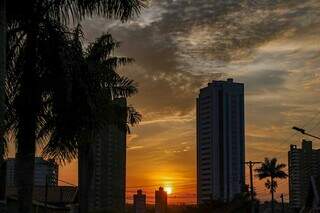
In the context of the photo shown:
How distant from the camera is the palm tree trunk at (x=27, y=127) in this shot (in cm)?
1616

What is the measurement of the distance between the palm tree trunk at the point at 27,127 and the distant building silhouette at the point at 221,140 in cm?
11785

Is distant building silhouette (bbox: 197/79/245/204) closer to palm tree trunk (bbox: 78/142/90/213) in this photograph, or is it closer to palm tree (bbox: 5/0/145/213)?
palm tree trunk (bbox: 78/142/90/213)

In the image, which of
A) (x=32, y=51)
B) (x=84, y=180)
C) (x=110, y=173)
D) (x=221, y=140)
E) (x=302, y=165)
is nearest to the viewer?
(x=32, y=51)

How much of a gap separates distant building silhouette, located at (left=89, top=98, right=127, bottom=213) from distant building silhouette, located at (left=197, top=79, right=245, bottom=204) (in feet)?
92.6

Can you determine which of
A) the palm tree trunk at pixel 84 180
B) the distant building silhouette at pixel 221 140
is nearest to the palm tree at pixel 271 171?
Result: the distant building silhouette at pixel 221 140

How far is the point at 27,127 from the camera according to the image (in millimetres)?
16453

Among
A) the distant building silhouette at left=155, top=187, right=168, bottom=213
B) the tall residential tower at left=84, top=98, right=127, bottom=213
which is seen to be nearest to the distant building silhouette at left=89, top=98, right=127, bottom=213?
the tall residential tower at left=84, top=98, right=127, bottom=213

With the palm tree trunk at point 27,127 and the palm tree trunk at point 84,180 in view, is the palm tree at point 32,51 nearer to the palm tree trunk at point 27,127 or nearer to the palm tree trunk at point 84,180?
the palm tree trunk at point 27,127

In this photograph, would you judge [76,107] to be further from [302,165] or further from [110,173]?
[302,165]

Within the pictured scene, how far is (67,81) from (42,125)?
2080 mm

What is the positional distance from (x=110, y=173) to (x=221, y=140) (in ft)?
160

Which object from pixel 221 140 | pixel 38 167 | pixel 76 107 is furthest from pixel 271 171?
pixel 76 107

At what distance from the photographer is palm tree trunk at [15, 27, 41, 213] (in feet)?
53.0

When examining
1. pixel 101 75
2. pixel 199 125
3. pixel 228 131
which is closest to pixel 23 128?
pixel 101 75
